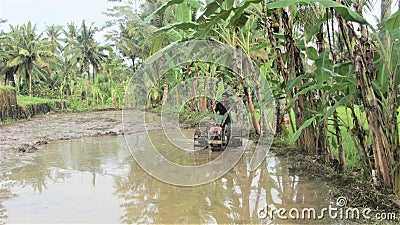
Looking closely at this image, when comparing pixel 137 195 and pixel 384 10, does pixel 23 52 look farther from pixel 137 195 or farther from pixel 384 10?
pixel 384 10

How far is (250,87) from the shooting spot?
29.5ft

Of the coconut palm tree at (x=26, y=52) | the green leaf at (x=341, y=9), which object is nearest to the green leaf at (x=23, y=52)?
the coconut palm tree at (x=26, y=52)

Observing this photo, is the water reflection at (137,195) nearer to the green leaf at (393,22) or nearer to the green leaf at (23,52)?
the green leaf at (393,22)

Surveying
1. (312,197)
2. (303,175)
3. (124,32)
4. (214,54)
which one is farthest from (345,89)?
(124,32)

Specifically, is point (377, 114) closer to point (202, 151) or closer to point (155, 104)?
point (202, 151)

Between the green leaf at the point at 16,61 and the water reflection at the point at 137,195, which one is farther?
the green leaf at the point at 16,61

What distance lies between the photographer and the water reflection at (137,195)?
12.8 feet

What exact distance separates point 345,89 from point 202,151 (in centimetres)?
411

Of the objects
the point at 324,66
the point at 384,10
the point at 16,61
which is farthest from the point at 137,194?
the point at 16,61

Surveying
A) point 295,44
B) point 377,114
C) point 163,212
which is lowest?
point 163,212

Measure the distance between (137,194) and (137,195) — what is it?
5cm

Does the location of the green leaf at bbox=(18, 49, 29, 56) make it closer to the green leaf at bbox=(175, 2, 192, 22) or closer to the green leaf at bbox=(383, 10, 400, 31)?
the green leaf at bbox=(175, 2, 192, 22)

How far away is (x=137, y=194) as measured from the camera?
4.79 meters

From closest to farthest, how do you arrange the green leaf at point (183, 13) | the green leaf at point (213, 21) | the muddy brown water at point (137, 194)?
the muddy brown water at point (137, 194), the green leaf at point (213, 21), the green leaf at point (183, 13)
